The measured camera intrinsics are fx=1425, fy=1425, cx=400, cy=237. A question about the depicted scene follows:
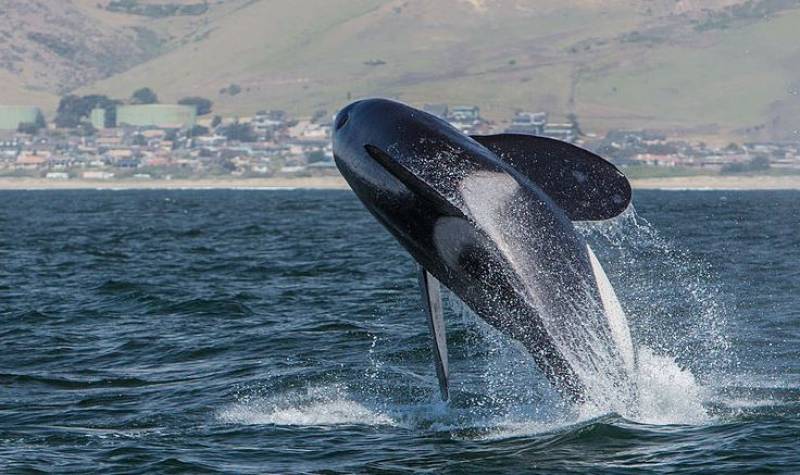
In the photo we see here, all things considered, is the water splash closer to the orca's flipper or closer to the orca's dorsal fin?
the orca's flipper

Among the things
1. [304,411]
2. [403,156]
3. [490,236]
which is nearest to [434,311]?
[490,236]

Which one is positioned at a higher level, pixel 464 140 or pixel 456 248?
pixel 464 140

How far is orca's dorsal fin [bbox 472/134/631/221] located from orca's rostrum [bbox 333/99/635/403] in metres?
0.30

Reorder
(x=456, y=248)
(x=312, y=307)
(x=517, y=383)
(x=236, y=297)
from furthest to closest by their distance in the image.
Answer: (x=236, y=297) → (x=312, y=307) → (x=517, y=383) → (x=456, y=248)

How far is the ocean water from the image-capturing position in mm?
18641

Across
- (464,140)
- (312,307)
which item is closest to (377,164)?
(464,140)

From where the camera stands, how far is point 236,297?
3809cm

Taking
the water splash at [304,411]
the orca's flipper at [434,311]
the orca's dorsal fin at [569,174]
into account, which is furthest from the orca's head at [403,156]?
the water splash at [304,411]

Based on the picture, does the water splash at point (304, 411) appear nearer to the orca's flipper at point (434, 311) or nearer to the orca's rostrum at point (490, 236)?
the orca's flipper at point (434, 311)

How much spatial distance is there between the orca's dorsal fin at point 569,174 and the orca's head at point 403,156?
2.64ft

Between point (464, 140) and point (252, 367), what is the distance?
9281 mm

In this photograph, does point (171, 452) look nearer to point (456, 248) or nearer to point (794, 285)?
point (456, 248)

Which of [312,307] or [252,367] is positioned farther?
[312,307]

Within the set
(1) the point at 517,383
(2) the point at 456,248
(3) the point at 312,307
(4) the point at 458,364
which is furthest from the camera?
(3) the point at 312,307
